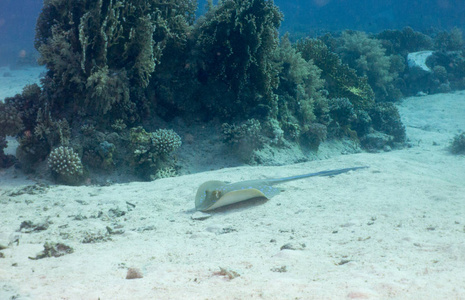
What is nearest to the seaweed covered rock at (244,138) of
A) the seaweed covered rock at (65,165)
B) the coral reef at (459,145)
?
the seaweed covered rock at (65,165)

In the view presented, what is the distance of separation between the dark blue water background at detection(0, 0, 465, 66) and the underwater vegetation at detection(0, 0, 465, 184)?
30.2 metres

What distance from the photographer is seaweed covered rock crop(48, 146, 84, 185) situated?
633cm

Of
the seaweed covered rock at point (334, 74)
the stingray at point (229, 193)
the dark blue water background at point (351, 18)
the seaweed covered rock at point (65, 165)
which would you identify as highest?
the dark blue water background at point (351, 18)

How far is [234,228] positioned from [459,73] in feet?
75.6

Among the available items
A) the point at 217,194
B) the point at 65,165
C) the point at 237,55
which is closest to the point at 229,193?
the point at 217,194

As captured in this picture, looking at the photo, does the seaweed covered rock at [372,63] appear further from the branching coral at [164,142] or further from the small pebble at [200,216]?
the small pebble at [200,216]

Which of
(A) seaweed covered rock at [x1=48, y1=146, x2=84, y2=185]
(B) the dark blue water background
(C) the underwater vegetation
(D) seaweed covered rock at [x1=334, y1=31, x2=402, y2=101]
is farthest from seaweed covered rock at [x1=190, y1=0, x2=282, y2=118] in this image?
(B) the dark blue water background

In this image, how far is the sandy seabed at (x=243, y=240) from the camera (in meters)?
2.02

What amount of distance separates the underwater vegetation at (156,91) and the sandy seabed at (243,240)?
46.1 inches

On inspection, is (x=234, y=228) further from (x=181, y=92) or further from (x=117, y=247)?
(x=181, y=92)

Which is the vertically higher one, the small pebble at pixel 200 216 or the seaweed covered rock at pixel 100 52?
the seaweed covered rock at pixel 100 52

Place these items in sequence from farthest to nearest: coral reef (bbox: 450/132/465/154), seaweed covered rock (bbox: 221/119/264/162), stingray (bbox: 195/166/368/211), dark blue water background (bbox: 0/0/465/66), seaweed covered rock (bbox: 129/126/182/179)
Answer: dark blue water background (bbox: 0/0/465/66)
coral reef (bbox: 450/132/465/154)
seaweed covered rock (bbox: 221/119/264/162)
seaweed covered rock (bbox: 129/126/182/179)
stingray (bbox: 195/166/368/211)

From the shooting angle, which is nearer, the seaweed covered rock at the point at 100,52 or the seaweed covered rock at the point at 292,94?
the seaweed covered rock at the point at 100,52

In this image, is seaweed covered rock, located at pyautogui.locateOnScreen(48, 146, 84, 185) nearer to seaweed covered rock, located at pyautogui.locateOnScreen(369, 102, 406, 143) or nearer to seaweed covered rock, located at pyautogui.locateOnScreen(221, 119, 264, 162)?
seaweed covered rock, located at pyautogui.locateOnScreen(221, 119, 264, 162)
